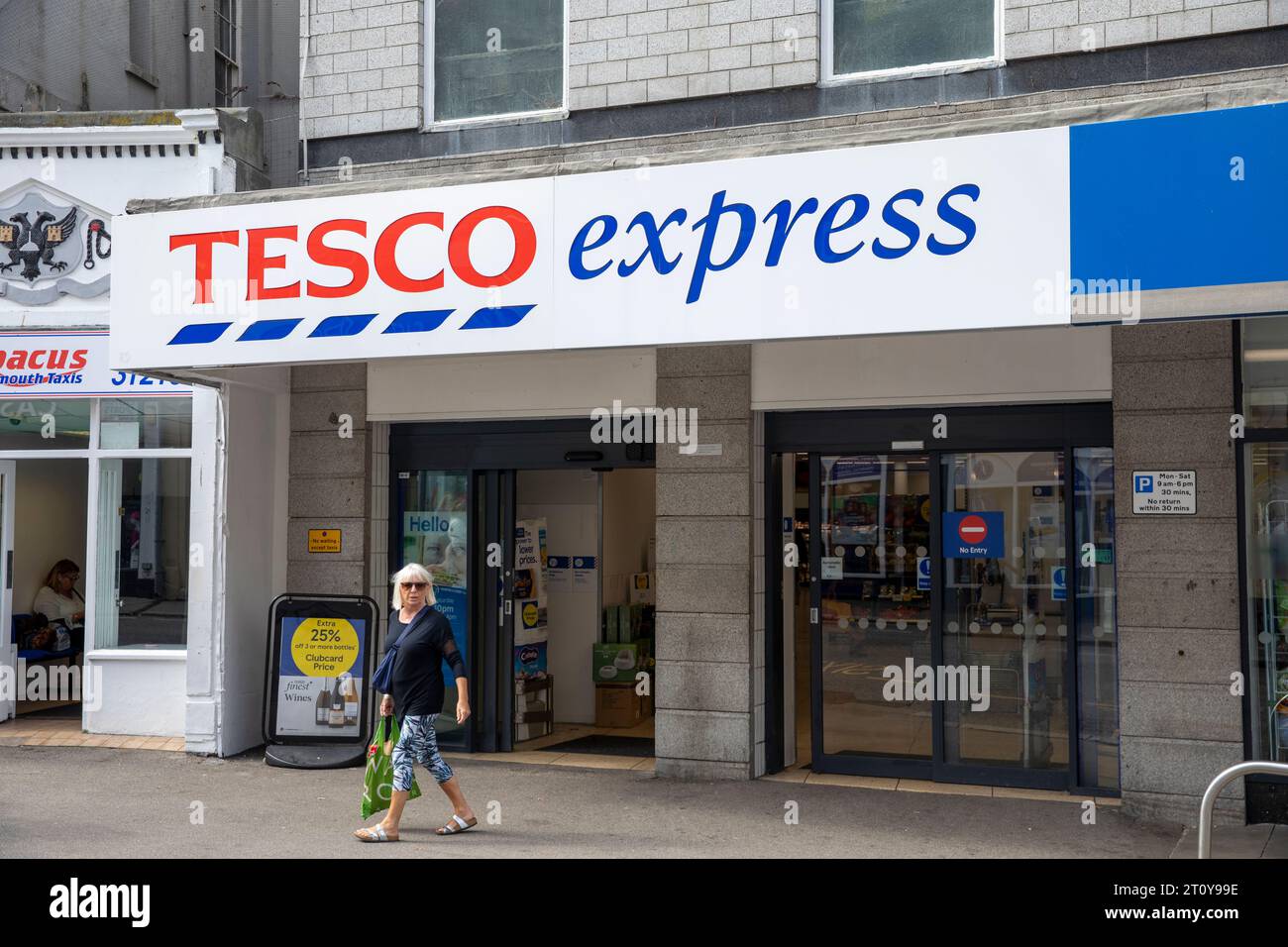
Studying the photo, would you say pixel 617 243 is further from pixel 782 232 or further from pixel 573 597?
pixel 573 597

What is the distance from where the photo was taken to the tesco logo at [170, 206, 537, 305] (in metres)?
7.97

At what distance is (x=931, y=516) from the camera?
9156 millimetres

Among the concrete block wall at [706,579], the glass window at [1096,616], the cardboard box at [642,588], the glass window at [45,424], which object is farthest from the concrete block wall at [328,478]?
the glass window at [1096,616]

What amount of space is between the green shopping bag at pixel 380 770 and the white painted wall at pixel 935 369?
3401mm

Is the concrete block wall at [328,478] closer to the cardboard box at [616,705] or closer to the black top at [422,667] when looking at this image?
the cardboard box at [616,705]

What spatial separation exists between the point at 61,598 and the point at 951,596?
850 centimetres

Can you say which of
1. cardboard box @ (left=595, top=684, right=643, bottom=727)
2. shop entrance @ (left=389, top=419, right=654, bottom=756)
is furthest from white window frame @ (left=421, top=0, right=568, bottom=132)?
cardboard box @ (left=595, top=684, right=643, bottom=727)

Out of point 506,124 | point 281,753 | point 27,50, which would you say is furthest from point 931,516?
point 27,50

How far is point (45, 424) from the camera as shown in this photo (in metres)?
11.2

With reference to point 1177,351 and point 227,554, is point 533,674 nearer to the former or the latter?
point 227,554

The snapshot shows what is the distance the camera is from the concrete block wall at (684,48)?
9148mm

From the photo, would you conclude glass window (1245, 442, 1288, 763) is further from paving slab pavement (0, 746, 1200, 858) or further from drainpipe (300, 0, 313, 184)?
drainpipe (300, 0, 313, 184)

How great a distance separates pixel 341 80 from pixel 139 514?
3994 mm

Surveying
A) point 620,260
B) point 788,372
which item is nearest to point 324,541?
point 788,372
